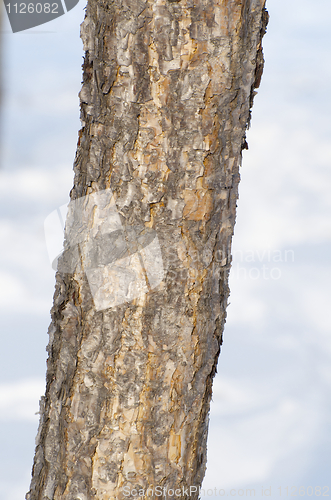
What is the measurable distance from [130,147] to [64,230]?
0.27 m

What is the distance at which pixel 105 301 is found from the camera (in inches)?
40.8

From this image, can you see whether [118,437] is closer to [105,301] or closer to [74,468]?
[74,468]

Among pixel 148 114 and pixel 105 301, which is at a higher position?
pixel 148 114

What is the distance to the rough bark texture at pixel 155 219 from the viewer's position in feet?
3.23

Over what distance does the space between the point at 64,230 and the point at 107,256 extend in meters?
0.16

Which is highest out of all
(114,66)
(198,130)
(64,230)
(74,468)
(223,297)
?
(114,66)

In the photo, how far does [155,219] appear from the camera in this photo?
1.02m

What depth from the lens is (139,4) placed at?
97 cm

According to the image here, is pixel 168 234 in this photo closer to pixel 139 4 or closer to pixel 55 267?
pixel 55 267

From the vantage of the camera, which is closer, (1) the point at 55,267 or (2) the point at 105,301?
(2) the point at 105,301

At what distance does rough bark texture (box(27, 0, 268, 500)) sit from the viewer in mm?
984

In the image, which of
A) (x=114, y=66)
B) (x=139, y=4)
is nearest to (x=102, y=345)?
(x=114, y=66)

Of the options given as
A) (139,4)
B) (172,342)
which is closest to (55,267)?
(172,342)

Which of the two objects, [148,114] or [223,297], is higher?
[148,114]
